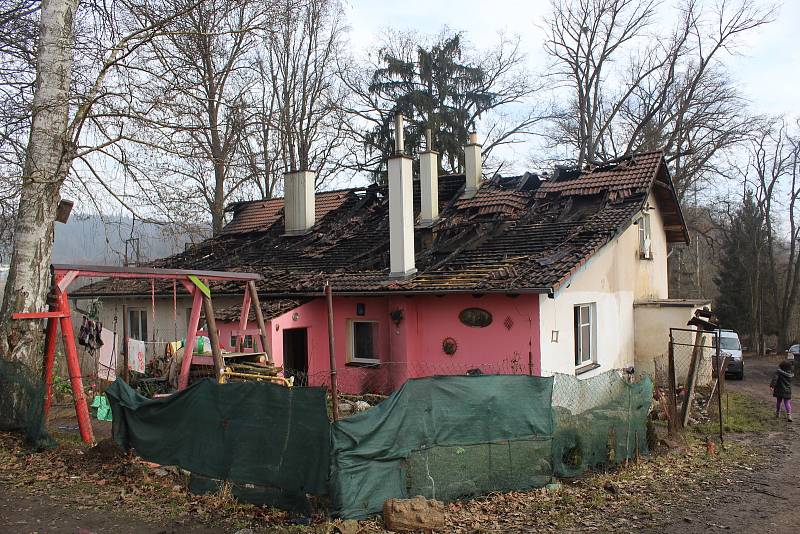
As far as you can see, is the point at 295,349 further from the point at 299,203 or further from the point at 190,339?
the point at 299,203

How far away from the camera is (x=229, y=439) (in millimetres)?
7988

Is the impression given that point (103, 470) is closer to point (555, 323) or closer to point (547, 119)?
point (555, 323)

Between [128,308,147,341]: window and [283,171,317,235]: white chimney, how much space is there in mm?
5570

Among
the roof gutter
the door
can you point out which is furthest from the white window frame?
the door

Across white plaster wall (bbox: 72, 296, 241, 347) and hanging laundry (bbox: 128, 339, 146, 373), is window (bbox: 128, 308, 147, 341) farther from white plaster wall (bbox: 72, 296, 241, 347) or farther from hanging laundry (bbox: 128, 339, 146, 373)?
hanging laundry (bbox: 128, 339, 146, 373)

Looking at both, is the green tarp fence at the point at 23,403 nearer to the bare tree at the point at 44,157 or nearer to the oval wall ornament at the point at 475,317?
the bare tree at the point at 44,157

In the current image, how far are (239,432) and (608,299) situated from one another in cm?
1078

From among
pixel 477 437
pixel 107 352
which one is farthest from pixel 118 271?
pixel 477 437

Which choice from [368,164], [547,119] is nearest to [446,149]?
[368,164]

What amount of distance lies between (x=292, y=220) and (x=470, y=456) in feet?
50.0

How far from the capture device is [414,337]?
48.1 feet

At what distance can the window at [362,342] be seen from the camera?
52.5 ft

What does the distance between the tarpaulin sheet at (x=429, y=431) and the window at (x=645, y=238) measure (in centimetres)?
1033

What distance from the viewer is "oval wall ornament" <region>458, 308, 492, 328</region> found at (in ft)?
44.7
